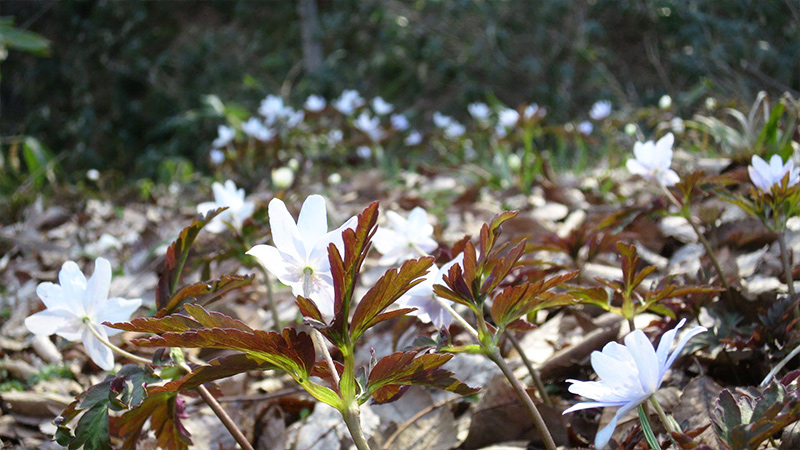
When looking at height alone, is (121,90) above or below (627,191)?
below

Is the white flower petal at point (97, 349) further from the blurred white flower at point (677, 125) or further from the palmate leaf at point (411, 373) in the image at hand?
the blurred white flower at point (677, 125)

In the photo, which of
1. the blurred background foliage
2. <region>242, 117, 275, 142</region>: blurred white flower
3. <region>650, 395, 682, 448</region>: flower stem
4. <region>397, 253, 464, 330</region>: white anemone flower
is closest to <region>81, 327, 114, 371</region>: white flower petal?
<region>397, 253, 464, 330</region>: white anemone flower

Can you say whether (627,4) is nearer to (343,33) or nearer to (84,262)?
(343,33)

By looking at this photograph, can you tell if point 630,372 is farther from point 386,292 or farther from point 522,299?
point 386,292

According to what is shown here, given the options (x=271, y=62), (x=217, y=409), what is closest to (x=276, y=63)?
(x=271, y=62)

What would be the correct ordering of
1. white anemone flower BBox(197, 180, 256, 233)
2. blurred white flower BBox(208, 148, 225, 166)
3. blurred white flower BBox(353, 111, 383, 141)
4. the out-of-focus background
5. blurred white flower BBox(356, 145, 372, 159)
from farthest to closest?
the out-of-focus background → blurred white flower BBox(356, 145, 372, 159) → blurred white flower BBox(353, 111, 383, 141) → blurred white flower BBox(208, 148, 225, 166) → white anemone flower BBox(197, 180, 256, 233)

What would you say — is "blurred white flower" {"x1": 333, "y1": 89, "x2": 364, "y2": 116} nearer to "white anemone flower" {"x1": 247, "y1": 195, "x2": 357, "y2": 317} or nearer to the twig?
the twig

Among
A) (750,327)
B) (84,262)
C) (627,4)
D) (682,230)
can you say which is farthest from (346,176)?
(627,4)
